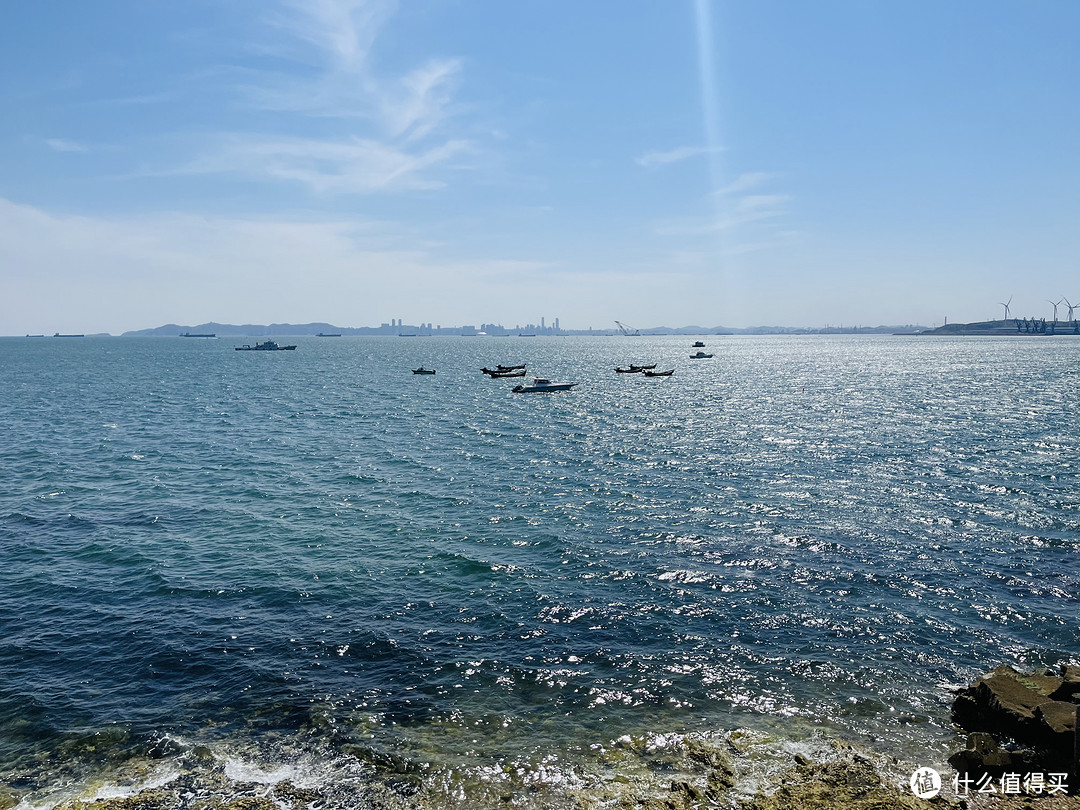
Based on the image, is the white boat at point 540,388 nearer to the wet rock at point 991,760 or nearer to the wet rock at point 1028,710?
the wet rock at point 1028,710

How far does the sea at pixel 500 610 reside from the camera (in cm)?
1844

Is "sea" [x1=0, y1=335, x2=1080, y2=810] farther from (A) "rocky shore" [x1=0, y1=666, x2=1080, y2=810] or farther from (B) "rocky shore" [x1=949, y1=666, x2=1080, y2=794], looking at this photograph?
(B) "rocky shore" [x1=949, y1=666, x2=1080, y2=794]

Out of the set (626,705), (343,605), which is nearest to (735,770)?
(626,705)

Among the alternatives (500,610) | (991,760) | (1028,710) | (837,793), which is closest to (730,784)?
(837,793)

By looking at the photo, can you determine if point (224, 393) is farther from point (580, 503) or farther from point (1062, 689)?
point (1062, 689)

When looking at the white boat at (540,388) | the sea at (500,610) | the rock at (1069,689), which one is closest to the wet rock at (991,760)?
the sea at (500,610)

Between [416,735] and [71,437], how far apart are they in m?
69.4

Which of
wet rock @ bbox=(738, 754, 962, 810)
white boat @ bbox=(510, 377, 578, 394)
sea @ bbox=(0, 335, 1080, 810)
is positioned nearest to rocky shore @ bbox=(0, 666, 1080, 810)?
wet rock @ bbox=(738, 754, 962, 810)

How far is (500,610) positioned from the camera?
2806 cm

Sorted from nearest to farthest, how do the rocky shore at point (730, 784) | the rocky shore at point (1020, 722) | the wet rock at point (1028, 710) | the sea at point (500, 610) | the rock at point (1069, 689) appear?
the rocky shore at point (730, 784)
the rocky shore at point (1020, 722)
the wet rock at point (1028, 710)
the sea at point (500, 610)
the rock at point (1069, 689)

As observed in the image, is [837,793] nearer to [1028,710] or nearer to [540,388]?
[1028,710]

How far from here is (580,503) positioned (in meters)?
44.3

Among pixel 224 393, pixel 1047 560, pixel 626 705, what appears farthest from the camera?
pixel 224 393

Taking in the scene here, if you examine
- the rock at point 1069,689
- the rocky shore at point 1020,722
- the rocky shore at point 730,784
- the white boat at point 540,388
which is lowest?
the rocky shore at point 730,784
